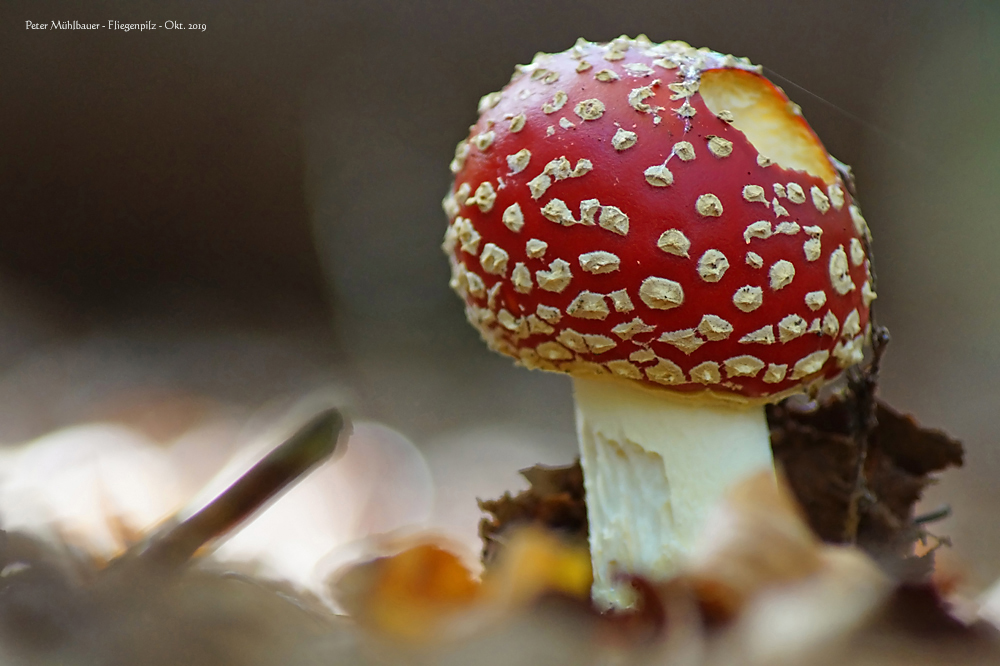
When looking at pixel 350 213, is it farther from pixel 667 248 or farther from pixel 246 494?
pixel 246 494

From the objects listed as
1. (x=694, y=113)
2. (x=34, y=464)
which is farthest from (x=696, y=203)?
(x=34, y=464)

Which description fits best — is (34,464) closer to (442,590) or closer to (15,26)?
(442,590)

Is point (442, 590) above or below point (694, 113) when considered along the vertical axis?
below

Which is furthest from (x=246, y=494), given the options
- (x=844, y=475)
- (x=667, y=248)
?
(x=844, y=475)

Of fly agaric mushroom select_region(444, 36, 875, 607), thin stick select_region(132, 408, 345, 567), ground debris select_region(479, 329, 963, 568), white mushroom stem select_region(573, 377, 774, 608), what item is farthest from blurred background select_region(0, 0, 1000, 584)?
thin stick select_region(132, 408, 345, 567)

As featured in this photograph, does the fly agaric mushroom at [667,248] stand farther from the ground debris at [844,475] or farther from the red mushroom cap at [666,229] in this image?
the ground debris at [844,475]

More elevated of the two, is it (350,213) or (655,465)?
(350,213)

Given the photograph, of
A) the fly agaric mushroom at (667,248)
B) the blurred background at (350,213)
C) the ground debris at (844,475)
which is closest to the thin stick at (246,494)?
the fly agaric mushroom at (667,248)
